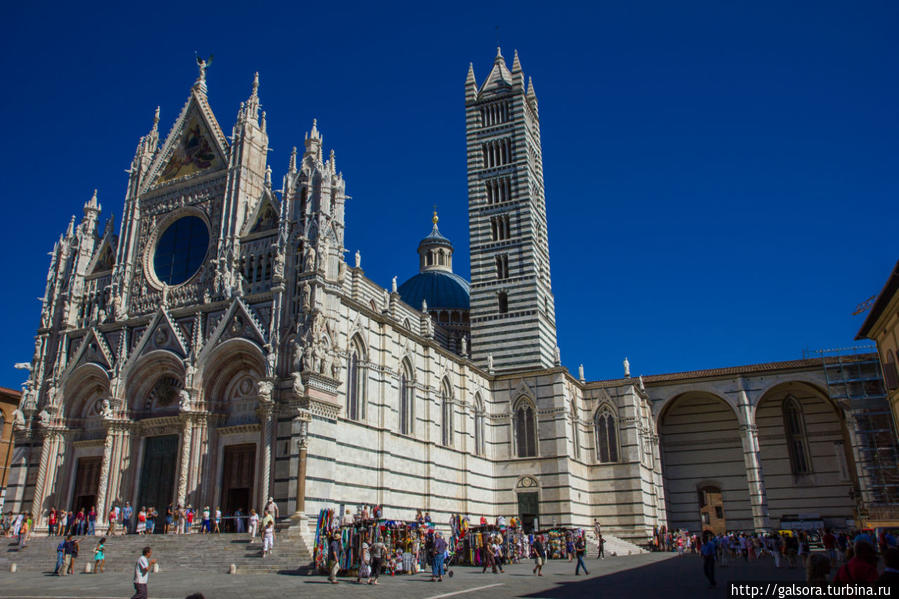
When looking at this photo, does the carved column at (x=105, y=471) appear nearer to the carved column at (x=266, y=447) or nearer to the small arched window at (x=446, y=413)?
the carved column at (x=266, y=447)

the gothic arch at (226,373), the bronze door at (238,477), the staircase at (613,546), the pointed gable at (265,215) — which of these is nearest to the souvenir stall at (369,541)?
the bronze door at (238,477)

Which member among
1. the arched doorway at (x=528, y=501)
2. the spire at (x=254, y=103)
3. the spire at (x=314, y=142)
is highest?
the spire at (x=254, y=103)

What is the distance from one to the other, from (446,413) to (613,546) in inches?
381

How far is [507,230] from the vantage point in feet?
133

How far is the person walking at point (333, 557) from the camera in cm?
1630

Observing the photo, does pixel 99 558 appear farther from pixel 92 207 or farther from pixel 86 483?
pixel 92 207

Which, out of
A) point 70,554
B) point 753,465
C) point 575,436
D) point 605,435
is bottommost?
point 70,554

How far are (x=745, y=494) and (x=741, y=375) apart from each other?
23.7 feet

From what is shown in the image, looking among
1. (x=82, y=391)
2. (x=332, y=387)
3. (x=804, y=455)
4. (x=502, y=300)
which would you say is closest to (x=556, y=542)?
(x=332, y=387)

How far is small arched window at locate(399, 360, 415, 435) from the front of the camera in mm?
29000

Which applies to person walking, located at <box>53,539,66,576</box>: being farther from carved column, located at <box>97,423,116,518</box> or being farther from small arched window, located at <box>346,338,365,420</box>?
small arched window, located at <box>346,338,365,420</box>

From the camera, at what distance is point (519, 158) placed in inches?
1625

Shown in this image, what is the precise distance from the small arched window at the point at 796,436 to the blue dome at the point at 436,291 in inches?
826

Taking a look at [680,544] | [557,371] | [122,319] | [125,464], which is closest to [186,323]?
[122,319]
